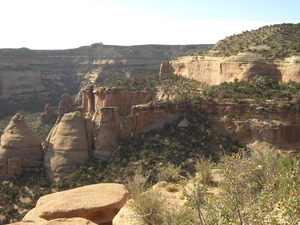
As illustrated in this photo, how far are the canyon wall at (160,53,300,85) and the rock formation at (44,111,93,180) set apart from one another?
18045 millimetres

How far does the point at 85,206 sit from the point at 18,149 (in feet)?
67.3

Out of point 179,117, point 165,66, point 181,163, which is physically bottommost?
point 181,163

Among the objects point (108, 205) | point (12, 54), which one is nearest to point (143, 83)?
point (108, 205)

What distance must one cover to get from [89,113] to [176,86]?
45.6 feet

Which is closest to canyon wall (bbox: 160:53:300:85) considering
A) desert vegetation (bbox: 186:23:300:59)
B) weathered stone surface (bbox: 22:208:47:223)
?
desert vegetation (bbox: 186:23:300:59)

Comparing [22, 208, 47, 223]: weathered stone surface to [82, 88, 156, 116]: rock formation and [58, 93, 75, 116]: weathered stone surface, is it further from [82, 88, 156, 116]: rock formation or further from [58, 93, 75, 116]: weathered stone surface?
[58, 93, 75, 116]: weathered stone surface

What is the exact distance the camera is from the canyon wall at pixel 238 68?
35.3m

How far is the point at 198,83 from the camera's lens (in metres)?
44.9

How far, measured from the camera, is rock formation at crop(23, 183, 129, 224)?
1461cm

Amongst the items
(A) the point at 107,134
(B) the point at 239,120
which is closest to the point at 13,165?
(A) the point at 107,134

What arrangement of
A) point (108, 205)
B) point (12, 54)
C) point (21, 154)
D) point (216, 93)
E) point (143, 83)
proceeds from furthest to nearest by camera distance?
point (12, 54)
point (143, 83)
point (216, 93)
point (21, 154)
point (108, 205)

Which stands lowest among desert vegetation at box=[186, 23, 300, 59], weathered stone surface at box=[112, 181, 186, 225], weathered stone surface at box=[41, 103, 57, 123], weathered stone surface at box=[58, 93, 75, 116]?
weathered stone surface at box=[41, 103, 57, 123]

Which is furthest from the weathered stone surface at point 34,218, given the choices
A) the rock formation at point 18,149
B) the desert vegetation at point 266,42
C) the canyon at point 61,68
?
the canyon at point 61,68

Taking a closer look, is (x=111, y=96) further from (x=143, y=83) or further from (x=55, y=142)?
(x=55, y=142)
